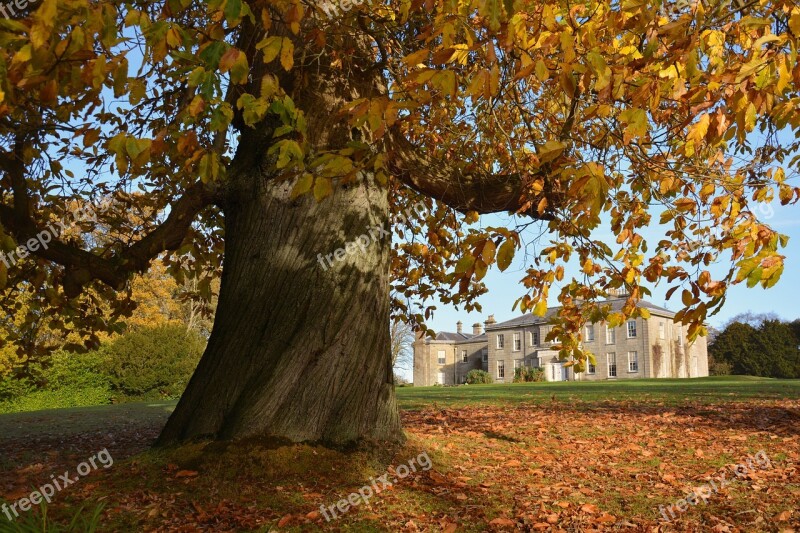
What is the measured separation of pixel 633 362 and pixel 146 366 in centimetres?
3845


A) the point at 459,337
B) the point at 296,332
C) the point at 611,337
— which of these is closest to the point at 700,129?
the point at 296,332

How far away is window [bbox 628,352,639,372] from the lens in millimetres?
48497

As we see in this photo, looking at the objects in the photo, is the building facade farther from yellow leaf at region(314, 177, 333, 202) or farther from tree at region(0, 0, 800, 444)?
yellow leaf at region(314, 177, 333, 202)

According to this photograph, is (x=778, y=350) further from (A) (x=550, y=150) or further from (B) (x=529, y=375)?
(A) (x=550, y=150)

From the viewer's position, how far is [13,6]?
5977 millimetres

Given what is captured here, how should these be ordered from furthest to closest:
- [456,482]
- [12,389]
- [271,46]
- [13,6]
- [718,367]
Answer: [718,367] → [12,389] → [13,6] → [456,482] → [271,46]

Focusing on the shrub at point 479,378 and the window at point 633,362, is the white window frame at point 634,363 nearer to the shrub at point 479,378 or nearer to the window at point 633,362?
the window at point 633,362

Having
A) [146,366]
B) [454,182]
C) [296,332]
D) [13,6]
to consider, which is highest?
[13,6]

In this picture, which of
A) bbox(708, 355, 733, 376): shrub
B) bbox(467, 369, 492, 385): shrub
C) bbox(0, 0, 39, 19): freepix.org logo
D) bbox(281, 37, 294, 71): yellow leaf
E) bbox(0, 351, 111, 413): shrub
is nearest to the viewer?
bbox(281, 37, 294, 71): yellow leaf

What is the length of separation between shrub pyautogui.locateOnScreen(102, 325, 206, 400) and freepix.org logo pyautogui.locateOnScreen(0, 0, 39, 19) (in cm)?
1700

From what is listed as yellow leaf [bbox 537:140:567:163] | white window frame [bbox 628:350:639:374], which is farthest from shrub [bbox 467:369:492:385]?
yellow leaf [bbox 537:140:567:163]

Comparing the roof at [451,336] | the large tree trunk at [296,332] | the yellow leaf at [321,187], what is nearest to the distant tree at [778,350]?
the roof at [451,336]

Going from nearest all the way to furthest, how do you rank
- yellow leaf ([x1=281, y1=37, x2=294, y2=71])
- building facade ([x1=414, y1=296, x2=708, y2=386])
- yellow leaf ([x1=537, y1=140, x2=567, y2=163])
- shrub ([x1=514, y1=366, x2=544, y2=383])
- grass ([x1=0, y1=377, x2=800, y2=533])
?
yellow leaf ([x1=537, y1=140, x2=567, y2=163])
yellow leaf ([x1=281, y1=37, x2=294, y2=71])
grass ([x1=0, y1=377, x2=800, y2=533])
shrub ([x1=514, y1=366, x2=544, y2=383])
building facade ([x1=414, y1=296, x2=708, y2=386])

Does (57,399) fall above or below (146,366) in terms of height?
below
